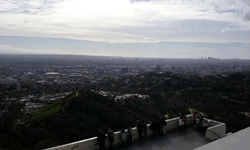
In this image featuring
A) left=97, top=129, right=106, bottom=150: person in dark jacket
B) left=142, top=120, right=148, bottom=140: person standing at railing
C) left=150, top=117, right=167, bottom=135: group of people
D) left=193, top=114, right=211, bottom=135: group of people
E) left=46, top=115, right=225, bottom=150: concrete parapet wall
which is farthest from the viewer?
left=193, top=114, right=211, bottom=135: group of people

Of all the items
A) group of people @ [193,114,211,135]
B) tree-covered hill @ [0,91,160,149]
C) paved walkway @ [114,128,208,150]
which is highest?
group of people @ [193,114,211,135]

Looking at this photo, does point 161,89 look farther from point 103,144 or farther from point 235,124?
point 103,144

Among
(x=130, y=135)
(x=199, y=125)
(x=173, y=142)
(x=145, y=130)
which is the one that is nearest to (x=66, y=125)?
(x=145, y=130)

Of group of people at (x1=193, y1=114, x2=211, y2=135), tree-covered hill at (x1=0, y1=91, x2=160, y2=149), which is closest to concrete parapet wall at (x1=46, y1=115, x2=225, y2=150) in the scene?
group of people at (x1=193, y1=114, x2=211, y2=135)

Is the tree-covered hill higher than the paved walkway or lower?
lower

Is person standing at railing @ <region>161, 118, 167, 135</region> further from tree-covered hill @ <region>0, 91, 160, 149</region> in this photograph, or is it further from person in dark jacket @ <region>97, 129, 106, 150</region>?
tree-covered hill @ <region>0, 91, 160, 149</region>

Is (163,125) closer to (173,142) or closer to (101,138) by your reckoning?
(173,142)

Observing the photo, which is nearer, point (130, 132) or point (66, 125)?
point (130, 132)

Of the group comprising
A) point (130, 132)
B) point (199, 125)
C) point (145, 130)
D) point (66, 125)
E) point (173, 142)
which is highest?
point (130, 132)

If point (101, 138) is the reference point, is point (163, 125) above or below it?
below

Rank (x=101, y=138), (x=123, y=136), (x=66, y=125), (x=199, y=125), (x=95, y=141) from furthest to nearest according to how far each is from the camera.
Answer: (x=66, y=125), (x=199, y=125), (x=123, y=136), (x=95, y=141), (x=101, y=138)
